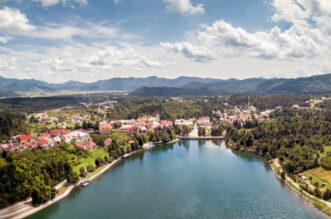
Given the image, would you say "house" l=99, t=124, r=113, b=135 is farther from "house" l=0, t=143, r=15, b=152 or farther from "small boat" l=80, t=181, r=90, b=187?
"small boat" l=80, t=181, r=90, b=187

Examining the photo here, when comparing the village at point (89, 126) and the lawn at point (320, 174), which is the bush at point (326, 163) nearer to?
the lawn at point (320, 174)

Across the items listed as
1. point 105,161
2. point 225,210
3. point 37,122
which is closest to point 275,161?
point 225,210

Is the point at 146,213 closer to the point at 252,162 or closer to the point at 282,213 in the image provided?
the point at 282,213


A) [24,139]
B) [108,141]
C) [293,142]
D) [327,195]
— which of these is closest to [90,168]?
[108,141]

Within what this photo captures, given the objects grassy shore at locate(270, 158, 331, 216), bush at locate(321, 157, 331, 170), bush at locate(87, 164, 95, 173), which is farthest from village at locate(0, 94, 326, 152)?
bush at locate(321, 157, 331, 170)

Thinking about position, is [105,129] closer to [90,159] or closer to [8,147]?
[90,159]

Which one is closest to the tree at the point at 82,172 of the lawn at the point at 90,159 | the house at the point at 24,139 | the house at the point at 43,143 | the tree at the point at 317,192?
the lawn at the point at 90,159
